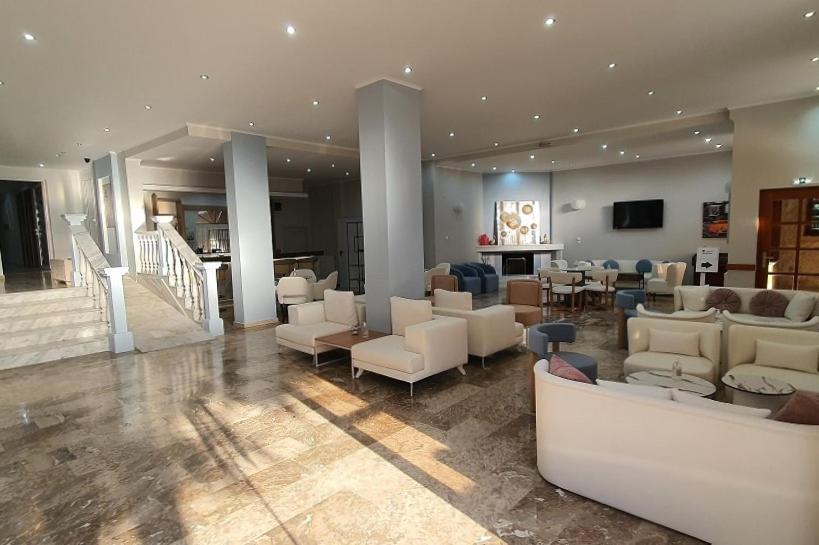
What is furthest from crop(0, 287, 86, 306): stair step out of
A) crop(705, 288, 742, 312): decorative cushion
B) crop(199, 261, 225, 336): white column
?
crop(705, 288, 742, 312): decorative cushion

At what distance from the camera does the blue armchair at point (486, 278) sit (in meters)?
11.7

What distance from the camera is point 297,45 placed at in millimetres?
4480

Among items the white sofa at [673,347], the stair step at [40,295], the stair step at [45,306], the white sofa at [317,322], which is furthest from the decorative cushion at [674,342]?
the stair step at [40,295]

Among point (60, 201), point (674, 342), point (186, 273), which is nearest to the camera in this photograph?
point (674, 342)

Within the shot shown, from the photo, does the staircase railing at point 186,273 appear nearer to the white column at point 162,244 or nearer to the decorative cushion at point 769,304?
the white column at point 162,244

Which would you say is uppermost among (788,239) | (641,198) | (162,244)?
(641,198)

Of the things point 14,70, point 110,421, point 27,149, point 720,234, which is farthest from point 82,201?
point 720,234

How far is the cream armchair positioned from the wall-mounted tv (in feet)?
31.5

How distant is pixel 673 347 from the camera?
14.0 feet

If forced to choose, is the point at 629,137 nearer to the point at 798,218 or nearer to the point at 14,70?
the point at 798,218

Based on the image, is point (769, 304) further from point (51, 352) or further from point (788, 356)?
point (51, 352)

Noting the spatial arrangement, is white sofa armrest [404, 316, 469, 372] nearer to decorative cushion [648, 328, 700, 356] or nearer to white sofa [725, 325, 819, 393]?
decorative cushion [648, 328, 700, 356]

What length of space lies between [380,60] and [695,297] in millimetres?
5208

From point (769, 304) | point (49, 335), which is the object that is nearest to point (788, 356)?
point (769, 304)
